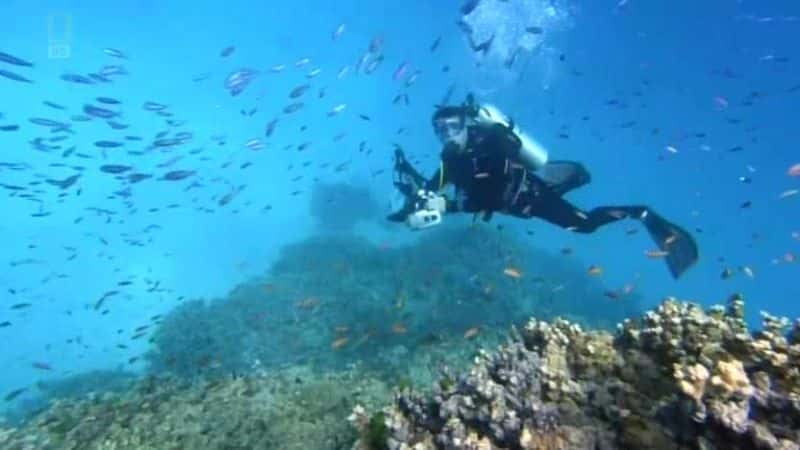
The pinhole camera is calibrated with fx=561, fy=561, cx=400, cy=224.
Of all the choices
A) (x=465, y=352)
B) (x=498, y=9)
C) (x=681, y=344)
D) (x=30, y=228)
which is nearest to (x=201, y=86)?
(x=30, y=228)

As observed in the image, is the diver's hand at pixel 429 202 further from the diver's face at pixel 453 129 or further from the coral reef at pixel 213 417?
the coral reef at pixel 213 417

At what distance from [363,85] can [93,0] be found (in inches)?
1381

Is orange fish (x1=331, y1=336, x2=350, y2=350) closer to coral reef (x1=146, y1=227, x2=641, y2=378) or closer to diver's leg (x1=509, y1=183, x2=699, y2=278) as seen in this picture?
→ coral reef (x1=146, y1=227, x2=641, y2=378)

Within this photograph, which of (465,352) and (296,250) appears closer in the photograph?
(465,352)

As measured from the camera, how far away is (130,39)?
4547 cm

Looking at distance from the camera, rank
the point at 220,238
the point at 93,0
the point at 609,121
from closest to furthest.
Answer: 1. the point at 93,0
2. the point at 220,238
3. the point at 609,121

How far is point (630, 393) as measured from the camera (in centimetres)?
391

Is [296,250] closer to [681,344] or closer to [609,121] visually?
[681,344]

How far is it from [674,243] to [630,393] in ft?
28.1

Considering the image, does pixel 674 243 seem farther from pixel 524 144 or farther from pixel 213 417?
pixel 213 417

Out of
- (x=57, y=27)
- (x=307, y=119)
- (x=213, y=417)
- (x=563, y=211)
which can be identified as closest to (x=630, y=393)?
(x=213, y=417)

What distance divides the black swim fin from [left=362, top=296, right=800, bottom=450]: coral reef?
7.16 meters

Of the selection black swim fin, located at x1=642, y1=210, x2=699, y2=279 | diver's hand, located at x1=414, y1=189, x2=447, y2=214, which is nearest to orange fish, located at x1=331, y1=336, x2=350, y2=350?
diver's hand, located at x1=414, y1=189, x2=447, y2=214

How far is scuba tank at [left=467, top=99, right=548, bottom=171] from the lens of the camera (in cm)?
956
